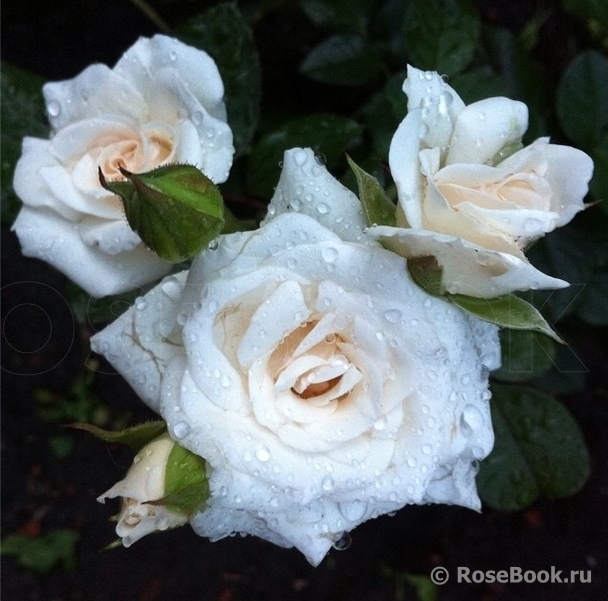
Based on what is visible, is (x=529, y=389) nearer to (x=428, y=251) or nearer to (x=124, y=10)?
(x=428, y=251)

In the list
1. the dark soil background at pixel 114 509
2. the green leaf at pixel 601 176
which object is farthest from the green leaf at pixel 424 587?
the green leaf at pixel 601 176

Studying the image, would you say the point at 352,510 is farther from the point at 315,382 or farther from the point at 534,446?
the point at 534,446

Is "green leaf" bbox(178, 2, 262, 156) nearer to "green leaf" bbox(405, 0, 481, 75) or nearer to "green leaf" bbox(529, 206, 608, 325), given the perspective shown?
"green leaf" bbox(405, 0, 481, 75)

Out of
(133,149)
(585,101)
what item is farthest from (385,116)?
(133,149)

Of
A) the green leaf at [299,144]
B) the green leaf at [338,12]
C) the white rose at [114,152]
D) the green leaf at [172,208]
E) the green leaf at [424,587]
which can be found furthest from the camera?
the green leaf at [424,587]

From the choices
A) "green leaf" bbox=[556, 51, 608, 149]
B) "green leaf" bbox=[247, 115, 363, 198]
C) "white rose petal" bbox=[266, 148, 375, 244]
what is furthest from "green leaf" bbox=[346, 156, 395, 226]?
"green leaf" bbox=[556, 51, 608, 149]

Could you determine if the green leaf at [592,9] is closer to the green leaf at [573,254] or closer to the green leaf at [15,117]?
the green leaf at [573,254]
